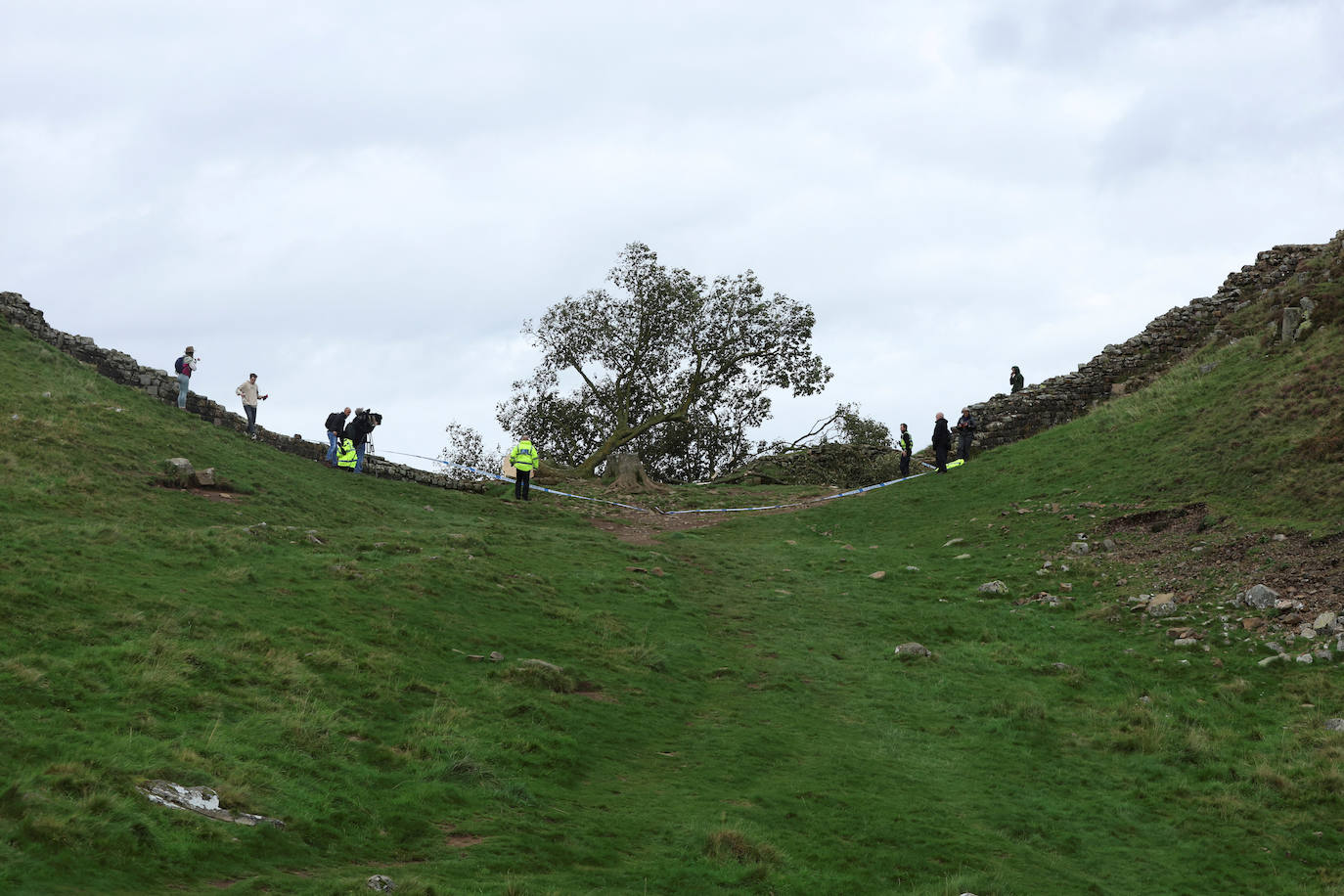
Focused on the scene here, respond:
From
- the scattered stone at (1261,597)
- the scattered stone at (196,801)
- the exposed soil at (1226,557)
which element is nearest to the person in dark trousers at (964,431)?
the exposed soil at (1226,557)

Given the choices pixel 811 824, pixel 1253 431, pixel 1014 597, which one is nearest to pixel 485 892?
pixel 811 824

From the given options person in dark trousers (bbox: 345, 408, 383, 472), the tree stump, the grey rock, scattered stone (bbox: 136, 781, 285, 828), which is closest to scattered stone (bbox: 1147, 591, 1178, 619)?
the grey rock

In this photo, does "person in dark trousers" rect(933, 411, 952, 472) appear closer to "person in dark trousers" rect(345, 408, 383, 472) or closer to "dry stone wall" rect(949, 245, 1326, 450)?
"dry stone wall" rect(949, 245, 1326, 450)

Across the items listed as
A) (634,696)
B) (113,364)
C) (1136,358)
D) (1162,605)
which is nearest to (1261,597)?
(1162,605)

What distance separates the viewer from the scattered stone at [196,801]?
8.05 m

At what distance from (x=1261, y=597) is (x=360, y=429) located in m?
23.2

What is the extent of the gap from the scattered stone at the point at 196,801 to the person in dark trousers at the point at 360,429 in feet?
Result: 74.3

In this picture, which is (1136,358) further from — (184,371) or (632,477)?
(184,371)

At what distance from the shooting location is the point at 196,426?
27.0 metres

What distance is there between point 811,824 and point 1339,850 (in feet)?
16.9

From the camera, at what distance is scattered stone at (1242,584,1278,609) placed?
52.5 feet

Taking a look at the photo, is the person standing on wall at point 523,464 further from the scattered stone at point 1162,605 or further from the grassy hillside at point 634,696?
the scattered stone at point 1162,605

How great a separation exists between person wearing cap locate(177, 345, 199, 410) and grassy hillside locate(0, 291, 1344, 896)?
3.82 meters

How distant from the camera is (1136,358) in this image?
120 ft
